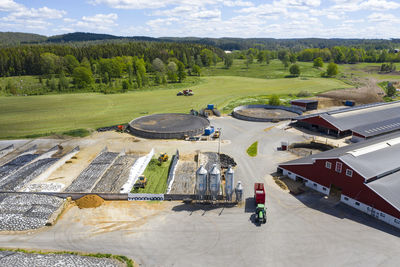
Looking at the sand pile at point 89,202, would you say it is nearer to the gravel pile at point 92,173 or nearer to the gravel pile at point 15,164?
the gravel pile at point 92,173

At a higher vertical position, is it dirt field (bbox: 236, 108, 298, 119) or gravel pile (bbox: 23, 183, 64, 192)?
dirt field (bbox: 236, 108, 298, 119)

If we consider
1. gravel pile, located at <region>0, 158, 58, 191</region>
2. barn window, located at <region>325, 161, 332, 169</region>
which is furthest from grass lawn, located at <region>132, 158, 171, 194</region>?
barn window, located at <region>325, 161, 332, 169</region>

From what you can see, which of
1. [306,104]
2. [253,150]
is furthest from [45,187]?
[306,104]

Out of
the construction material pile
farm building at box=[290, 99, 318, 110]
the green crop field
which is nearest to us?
the construction material pile

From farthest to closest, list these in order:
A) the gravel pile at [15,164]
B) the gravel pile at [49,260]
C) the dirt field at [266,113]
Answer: the dirt field at [266,113] < the gravel pile at [15,164] < the gravel pile at [49,260]

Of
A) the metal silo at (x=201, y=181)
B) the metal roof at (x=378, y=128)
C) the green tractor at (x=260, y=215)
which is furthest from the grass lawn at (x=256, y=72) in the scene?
the green tractor at (x=260, y=215)

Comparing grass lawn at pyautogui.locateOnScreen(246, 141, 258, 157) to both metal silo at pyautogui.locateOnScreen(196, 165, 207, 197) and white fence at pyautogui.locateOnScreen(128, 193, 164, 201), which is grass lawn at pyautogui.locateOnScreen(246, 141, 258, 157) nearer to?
metal silo at pyautogui.locateOnScreen(196, 165, 207, 197)

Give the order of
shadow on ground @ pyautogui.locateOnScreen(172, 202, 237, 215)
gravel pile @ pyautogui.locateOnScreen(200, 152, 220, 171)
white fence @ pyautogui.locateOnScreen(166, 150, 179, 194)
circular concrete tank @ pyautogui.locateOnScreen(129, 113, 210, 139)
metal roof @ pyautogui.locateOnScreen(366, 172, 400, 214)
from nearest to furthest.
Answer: metal roof @ pyautogui.locateOnScreen(366, 172, 400, 214), shadow on ground @ pyautogui.locateOnScreen(172, 202, 237, 215), white fence @ pyautogui.locateOnScreen(166, 150, 179, 194), gravel pile @ pyautogui.locateOnScreen(200, 152, 220, 171), circular concrete tank @ pyautogui.locateOnScreen(129, 113, 210, 139)

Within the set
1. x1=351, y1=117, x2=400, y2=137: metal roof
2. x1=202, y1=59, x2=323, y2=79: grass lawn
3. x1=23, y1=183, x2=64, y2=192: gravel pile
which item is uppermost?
x1=202, y1=59, x2=323, y2=79: grass lawn

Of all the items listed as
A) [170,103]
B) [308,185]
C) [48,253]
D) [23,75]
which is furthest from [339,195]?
[23,75]
